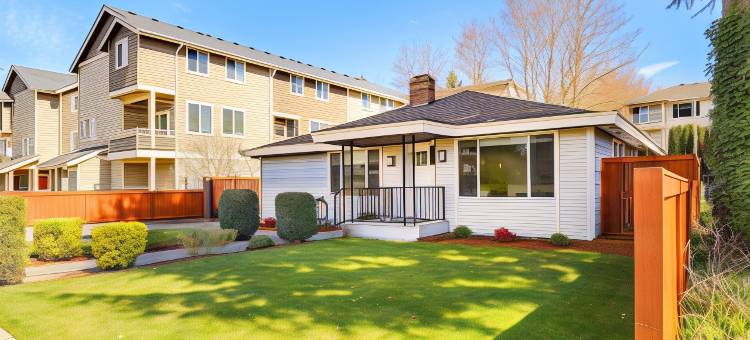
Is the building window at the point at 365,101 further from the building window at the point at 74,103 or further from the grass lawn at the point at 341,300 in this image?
the grass lawn at the point at 341,300

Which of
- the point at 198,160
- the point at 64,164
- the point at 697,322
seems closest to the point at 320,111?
the point at 198,160

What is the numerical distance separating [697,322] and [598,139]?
787 cm

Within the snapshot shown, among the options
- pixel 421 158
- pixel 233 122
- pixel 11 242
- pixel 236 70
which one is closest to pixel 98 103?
pixel 233 122

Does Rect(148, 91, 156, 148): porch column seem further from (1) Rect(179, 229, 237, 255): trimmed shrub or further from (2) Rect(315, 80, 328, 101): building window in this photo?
(1) Rect(179, 229, 237, 255): trimmed shrub

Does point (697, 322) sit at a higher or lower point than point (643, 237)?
lower

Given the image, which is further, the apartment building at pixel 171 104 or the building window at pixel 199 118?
the building window at pixel 199 118

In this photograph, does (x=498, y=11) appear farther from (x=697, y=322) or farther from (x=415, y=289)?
(x=697, y=322)

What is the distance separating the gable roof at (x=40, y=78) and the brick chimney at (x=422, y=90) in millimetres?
23994

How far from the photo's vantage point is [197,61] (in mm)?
20141

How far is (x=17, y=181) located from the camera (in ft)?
106

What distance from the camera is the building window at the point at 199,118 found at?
19.9 metres

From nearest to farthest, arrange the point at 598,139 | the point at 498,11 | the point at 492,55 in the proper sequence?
1. the point at 598,139
2. the point at 498,11
3. the point at 492,55

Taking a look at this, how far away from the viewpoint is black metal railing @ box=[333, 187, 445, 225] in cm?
1164

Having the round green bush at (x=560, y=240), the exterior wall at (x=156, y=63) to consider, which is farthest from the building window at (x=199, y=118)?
the round green bush at (x=560, y=240)
